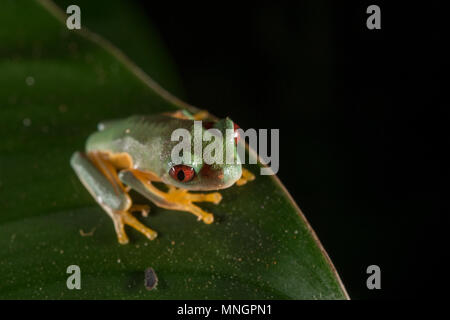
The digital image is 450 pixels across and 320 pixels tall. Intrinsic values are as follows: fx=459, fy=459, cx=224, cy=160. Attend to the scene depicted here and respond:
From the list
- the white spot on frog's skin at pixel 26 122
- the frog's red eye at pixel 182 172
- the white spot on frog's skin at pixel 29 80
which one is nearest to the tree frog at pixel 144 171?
the frog's red eye at pixel 182 172

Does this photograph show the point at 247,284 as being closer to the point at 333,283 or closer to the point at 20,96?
the point at 333,283

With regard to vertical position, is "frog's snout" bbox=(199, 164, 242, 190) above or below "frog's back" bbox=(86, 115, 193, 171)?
below

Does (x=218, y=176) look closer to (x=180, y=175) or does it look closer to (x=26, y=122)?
(x=180, y=175)

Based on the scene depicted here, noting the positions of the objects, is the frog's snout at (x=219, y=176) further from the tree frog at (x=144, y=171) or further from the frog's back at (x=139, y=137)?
the frog's back at (x=139, y=137)

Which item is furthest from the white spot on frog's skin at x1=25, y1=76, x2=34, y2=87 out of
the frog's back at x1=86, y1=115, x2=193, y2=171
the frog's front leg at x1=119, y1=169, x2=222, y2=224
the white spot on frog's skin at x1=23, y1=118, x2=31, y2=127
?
the frog's front leg at x1=119, y1=169, x2=222, y2=224

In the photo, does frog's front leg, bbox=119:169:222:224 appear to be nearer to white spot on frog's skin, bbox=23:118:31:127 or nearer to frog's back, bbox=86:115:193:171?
frog's back, bbox=86:115:193:171

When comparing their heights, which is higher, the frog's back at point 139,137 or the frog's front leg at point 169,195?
the frog's back at point 139,137

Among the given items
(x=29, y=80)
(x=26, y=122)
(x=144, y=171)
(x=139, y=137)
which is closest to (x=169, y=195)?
(x=144, y=171)
